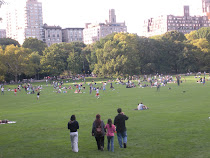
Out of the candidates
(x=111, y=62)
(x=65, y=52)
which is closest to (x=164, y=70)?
(x=111, y=62)

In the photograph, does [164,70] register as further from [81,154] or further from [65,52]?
[81,154]

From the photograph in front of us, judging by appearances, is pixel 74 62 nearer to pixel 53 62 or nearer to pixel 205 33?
pixel 53 62

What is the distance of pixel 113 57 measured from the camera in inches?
4008

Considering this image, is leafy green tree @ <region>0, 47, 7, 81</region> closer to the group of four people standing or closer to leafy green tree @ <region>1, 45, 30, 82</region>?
leafy green tree @ <region>1, 45, 30, 82</region>

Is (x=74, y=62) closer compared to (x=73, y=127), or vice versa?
(x=73, y=127)

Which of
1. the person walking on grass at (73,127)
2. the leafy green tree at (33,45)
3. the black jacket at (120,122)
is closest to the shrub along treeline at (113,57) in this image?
the leafy green tree at (33,45)

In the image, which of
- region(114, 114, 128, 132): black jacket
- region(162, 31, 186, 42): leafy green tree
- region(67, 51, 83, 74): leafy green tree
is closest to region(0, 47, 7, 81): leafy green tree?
region(67, 51, 83, 74): leafy green tree

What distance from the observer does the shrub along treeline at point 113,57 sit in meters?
94.7

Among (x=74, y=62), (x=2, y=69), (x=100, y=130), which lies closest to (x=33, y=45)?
(x=74, y=62)

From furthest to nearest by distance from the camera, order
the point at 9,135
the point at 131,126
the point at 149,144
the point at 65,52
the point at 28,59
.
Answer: the point at 65,52
the point at 28,59
the point at 131,126
the point at 9,135
the point at 149,144

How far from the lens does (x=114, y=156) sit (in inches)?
492

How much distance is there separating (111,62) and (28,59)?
2605 cm

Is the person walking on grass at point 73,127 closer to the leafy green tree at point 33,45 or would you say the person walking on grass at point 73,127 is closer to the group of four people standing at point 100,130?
the group of four people standing at point 100,130

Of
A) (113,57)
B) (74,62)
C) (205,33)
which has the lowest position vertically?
(74,62)
